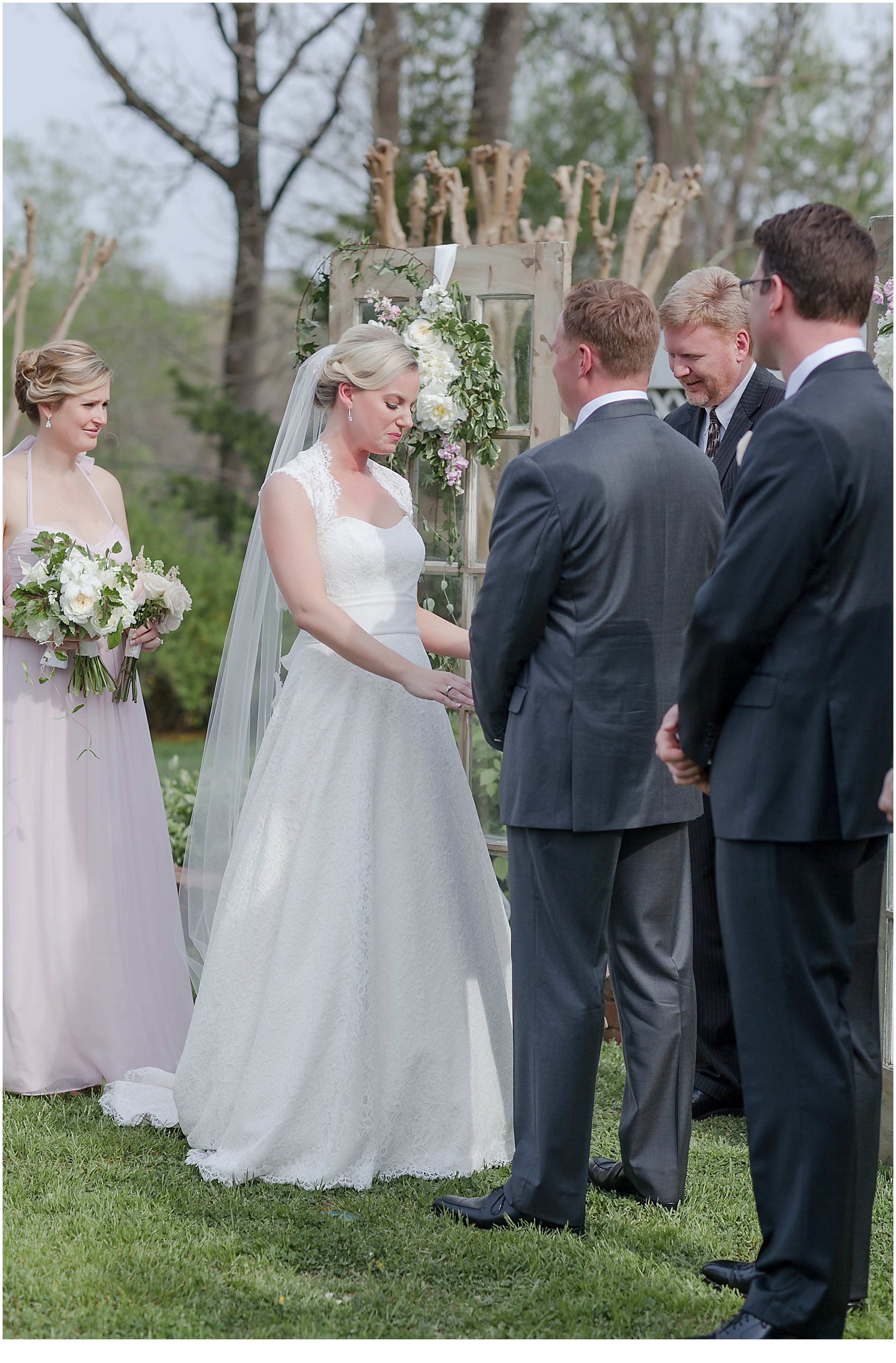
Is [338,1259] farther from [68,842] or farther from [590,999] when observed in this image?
[68,842]

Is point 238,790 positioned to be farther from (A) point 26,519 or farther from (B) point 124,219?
(B) point 124,219

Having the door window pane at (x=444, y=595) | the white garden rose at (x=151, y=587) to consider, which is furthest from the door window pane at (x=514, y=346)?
the white garden rose at (x=151, y=587)

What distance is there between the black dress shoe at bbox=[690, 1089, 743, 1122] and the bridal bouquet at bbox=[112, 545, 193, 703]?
7.21 feet

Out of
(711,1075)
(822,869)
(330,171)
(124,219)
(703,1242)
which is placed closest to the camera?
(822,869)

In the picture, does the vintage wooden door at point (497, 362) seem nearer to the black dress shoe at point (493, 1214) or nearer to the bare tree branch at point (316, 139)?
the black dress shoe at point (493, 1214)

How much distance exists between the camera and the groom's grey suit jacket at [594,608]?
2.68 meters

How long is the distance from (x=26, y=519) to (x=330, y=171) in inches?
477

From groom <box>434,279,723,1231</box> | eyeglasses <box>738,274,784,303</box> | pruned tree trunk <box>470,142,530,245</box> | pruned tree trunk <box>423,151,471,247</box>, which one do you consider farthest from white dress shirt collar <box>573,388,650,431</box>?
pruned tree trunk <box>470,142,530,245</box>

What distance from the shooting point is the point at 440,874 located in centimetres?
338

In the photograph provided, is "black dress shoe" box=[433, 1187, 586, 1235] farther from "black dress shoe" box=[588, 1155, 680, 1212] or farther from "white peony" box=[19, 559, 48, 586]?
"white peony" box=[19, 559, 48, 586]

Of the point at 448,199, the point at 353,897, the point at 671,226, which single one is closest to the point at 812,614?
the point at 353,897

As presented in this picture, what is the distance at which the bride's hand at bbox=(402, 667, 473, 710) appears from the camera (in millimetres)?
3219

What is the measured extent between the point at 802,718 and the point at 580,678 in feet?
2.17

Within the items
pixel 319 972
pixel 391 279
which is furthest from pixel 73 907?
pixel 391 279
